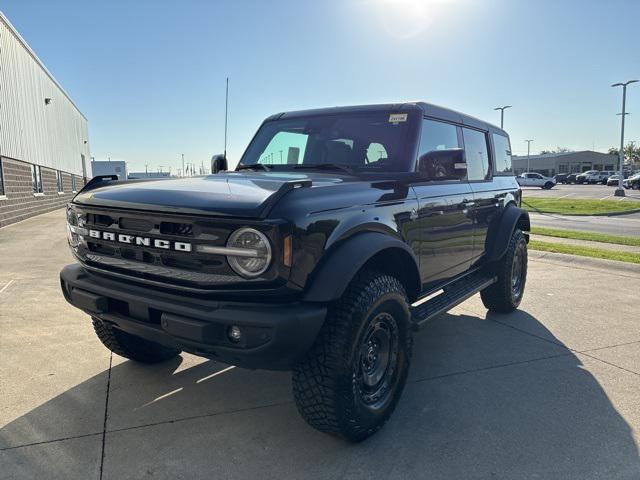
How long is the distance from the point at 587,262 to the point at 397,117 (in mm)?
5875

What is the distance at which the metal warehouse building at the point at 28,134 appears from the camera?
14.7 meters

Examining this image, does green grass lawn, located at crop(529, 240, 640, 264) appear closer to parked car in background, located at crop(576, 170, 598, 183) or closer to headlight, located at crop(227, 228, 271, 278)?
headlight, located at crop(227, 228, 271, 278)

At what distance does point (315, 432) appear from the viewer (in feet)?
9.18

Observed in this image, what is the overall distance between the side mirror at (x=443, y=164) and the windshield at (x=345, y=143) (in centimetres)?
11

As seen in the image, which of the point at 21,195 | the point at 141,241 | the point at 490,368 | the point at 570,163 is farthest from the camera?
the point at 570,163

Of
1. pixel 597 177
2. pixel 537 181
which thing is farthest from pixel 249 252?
pixel 597 177

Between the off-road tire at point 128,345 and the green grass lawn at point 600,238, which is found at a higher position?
the off-road tire at point 128,345

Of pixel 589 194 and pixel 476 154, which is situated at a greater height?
pixel 476 154

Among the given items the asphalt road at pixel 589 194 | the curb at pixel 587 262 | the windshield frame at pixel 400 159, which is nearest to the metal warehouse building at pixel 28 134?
the windshield frame at pixel 400 159

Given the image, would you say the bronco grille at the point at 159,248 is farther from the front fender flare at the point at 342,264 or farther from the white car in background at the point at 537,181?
the white car in background at the point at 537,181

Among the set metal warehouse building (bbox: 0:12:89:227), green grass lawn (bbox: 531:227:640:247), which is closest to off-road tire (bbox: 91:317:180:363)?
green grass lawn (bbox: 531:227:640:247)

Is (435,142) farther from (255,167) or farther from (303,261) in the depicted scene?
(303,261)

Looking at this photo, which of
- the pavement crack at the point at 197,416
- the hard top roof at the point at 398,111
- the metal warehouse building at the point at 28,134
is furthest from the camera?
the metal warehouse building at the point at 28,134

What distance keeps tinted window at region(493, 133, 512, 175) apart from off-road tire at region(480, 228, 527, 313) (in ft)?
2.36
